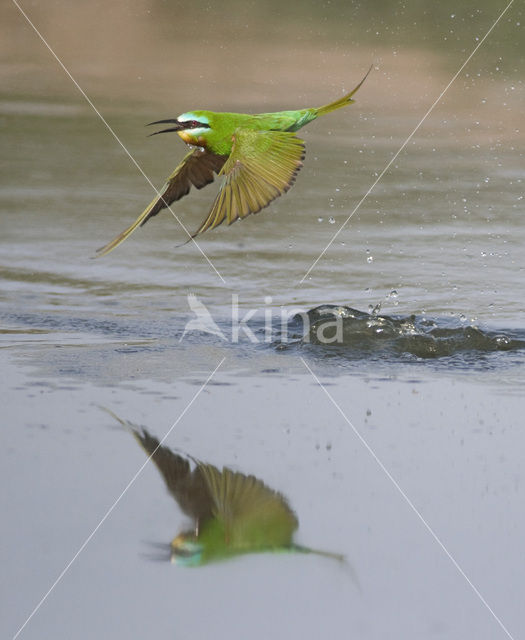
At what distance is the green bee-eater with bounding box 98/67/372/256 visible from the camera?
13.0ft

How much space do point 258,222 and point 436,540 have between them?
3.52 m

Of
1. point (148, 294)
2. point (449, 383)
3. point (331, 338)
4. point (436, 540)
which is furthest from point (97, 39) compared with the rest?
point (436, 540)

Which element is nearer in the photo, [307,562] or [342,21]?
[307,562]

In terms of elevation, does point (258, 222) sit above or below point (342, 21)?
below

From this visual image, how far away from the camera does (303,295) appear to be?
4902 millimetres

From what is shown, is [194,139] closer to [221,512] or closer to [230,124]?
[230,124]

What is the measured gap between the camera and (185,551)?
2.53 meters

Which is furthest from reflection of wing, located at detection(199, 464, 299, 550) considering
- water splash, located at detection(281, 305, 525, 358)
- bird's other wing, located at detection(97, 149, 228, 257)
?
bird's other wing, located at detection(97, 149, 228, 257)

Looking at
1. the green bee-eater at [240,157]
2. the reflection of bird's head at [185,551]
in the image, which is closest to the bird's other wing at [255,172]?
the green bee-eater at [240,157]

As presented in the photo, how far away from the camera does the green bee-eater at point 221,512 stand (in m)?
2.54

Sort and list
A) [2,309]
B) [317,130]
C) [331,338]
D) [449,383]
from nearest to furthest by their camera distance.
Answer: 1. [449,383]
2. [331,338]
3. [2,309]
4. [317,130]

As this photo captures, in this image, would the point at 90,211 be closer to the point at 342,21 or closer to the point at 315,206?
the point at 315,206

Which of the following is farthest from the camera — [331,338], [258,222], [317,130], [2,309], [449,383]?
[317,130]

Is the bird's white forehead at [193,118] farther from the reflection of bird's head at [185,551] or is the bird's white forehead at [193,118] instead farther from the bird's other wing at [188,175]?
the reflection of bird's head at [185,551]
